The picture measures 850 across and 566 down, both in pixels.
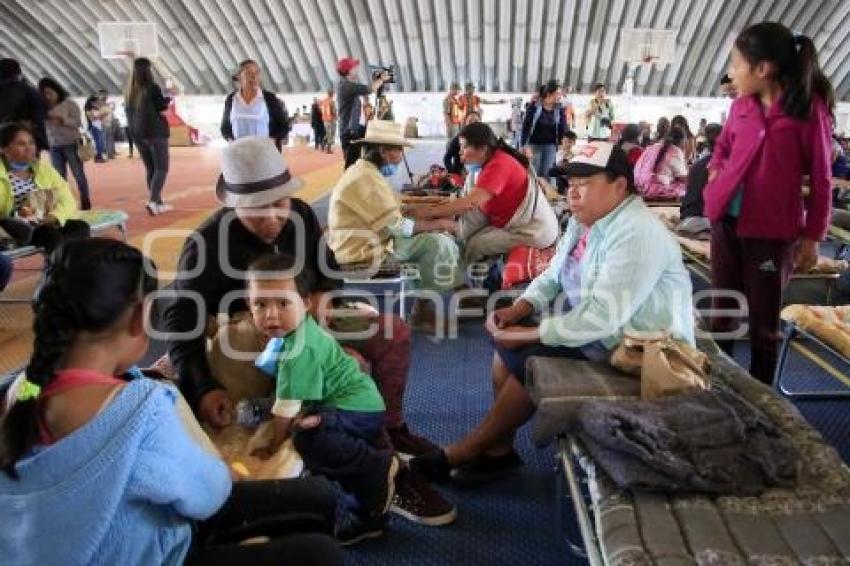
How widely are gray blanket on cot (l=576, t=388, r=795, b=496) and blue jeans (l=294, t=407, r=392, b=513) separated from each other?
674mm

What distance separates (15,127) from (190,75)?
22.1m

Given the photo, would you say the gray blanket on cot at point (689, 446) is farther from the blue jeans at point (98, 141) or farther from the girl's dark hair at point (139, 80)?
the blue jeans at point (98, 141)

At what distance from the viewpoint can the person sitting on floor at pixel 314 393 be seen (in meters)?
1.83

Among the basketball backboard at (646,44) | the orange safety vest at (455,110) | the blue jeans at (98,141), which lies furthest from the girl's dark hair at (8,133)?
the basketball backboard at (646,44)

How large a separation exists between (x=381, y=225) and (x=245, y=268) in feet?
5.32

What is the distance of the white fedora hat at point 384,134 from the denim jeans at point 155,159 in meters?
3.98

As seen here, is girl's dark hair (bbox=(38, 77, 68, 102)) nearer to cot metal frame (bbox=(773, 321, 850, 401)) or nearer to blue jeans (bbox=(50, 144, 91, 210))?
blue jeans (bbox=(50, 144, 91, 210))

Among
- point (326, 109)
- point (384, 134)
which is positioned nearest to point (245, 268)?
point (384, 134)

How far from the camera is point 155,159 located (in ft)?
23.5

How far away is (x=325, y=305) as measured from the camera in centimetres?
239

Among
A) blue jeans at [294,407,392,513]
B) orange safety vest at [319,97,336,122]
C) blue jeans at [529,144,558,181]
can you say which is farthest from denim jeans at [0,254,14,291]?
orange safety vest at [319,97,336,122]

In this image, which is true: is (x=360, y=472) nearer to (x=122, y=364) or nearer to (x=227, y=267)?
(x=227, y=267)

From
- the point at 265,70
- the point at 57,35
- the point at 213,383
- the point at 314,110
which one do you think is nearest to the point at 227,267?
the point at 213,383

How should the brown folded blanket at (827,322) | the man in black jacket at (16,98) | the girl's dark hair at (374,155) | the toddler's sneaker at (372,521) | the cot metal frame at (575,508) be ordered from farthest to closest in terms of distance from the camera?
the man in black jacket at (16,98)
the girl's dark hair at (374,155)
the brown folded blanket at (827,322)
the toddler's sneaker at (372,521)
the cot metal frame at (575,508)
